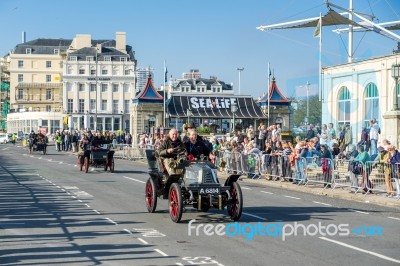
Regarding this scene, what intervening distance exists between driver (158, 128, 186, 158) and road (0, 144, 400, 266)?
1422 mm

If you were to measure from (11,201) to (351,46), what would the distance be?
32.5 meters

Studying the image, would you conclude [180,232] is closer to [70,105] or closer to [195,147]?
[195,147]

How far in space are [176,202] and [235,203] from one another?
1.27m

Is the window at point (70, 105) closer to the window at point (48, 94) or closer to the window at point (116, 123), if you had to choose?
the window at point (116, 123)

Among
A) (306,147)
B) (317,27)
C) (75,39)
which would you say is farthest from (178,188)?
(75,39)

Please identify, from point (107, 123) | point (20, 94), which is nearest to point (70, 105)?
point (107, 123)

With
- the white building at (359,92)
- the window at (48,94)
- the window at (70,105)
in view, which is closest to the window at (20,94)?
the window at (48,94)

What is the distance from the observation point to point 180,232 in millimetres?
12836

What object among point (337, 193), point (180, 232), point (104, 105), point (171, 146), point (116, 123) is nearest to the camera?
point (180, 232)

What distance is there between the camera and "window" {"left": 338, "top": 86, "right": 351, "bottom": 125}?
3647cm

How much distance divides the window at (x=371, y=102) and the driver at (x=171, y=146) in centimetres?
2050

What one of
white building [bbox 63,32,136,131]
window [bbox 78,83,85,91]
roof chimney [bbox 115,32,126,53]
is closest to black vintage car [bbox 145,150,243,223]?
white building [bbox 63,32,136,131]

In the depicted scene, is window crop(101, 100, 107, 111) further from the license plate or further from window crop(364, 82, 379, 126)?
the license plate

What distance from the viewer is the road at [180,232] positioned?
1037 cm
